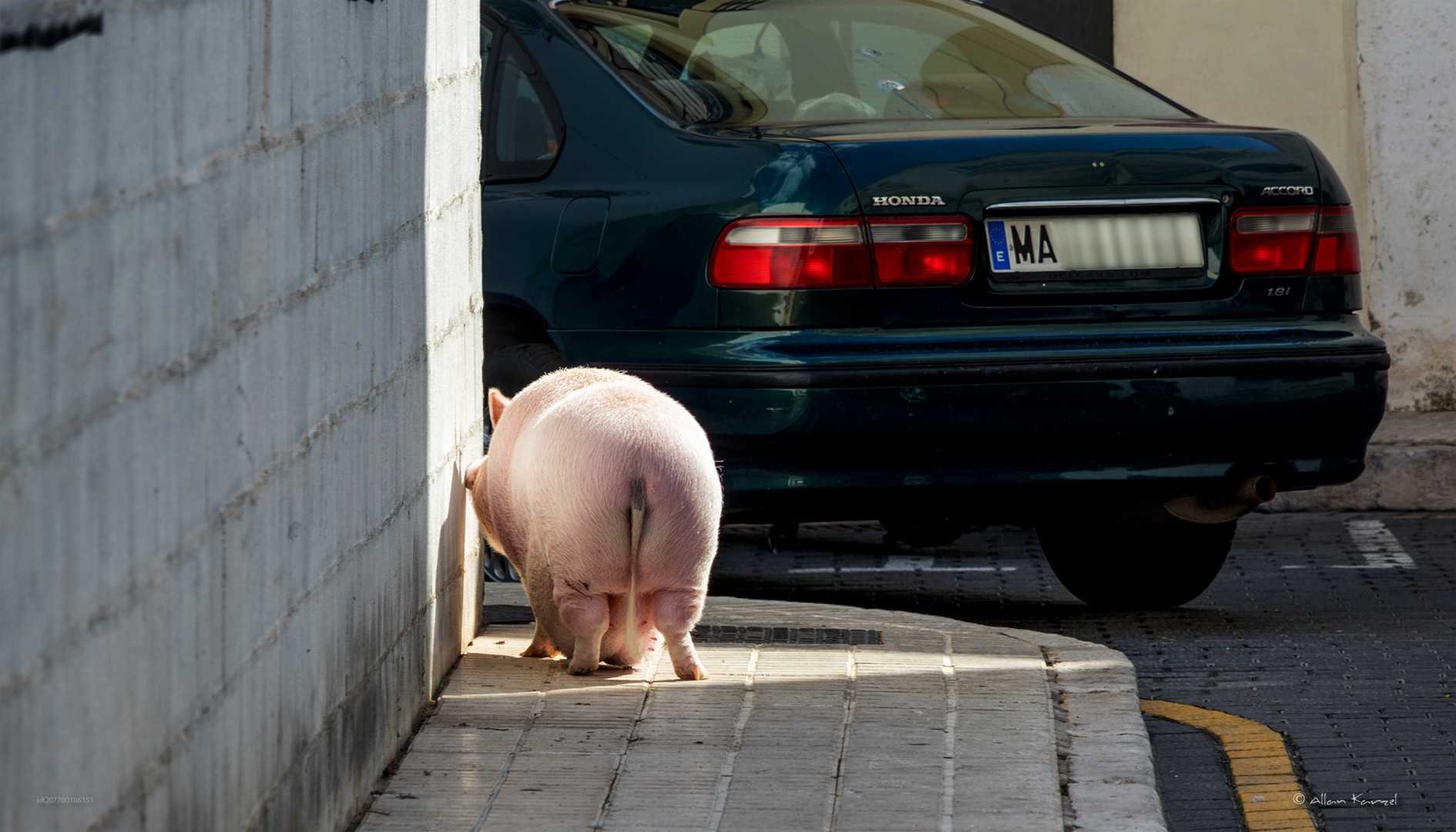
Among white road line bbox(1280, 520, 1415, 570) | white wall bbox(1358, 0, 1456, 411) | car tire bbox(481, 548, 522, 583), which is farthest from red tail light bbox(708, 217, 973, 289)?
white wall bbox(1358, 0, 1456, 411)

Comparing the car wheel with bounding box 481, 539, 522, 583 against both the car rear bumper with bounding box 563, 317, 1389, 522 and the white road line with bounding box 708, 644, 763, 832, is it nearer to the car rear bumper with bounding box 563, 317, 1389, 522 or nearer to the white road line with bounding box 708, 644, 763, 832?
the car rear bumper with bounding box 563, 317, 1389, 522

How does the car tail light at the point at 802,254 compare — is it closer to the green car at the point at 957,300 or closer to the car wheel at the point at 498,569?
the green car at the point at 957,300

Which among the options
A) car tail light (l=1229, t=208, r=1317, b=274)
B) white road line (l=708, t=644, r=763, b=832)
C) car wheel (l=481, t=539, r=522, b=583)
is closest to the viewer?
white road line (l=708, t=644, r=763, b=832)

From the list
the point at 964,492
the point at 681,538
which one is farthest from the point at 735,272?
the point at 681,538

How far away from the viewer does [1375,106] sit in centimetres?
992

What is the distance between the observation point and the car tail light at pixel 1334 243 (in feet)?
18.0

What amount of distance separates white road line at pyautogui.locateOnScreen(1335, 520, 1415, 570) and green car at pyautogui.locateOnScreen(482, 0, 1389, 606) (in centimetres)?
173

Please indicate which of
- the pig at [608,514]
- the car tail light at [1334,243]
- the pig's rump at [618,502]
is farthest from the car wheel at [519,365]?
the car tail light at [1334,243]

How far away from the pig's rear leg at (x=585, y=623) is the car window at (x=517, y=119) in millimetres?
1837

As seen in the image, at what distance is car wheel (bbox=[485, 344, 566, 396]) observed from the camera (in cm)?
573

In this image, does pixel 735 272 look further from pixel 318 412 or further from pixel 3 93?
pixel 3 93

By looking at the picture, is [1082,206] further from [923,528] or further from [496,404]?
[496,404]

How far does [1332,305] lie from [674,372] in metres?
1.87

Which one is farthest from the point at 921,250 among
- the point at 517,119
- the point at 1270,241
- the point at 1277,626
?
the point at 1277,626
